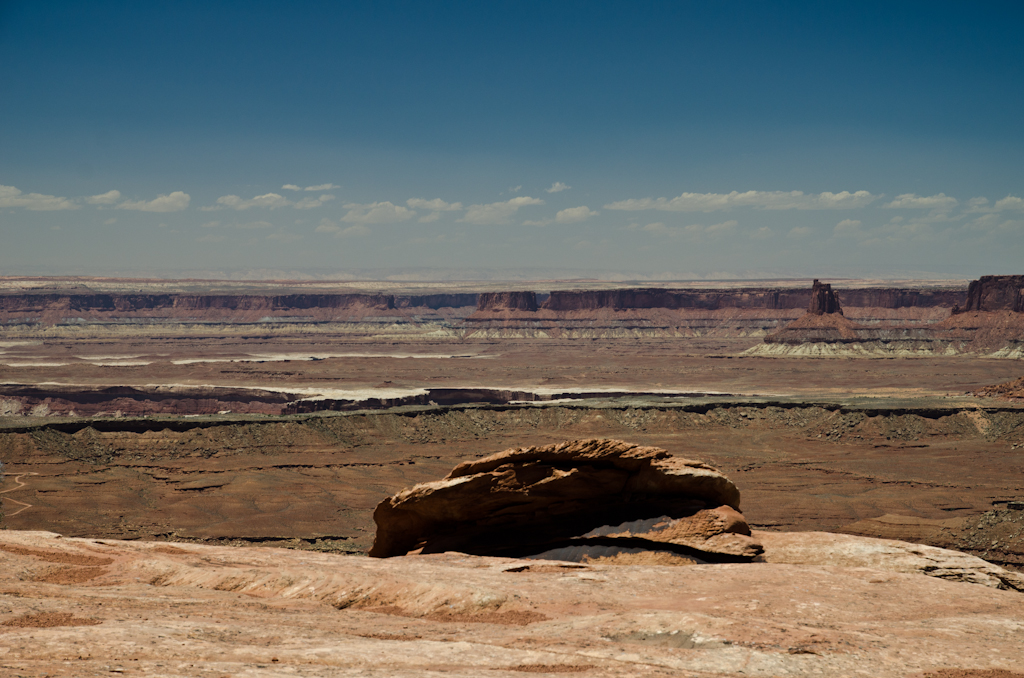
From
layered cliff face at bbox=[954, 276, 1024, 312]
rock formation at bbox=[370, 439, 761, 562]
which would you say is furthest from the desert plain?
layered cliff face at bbox=[954, 276, 1024, 312]

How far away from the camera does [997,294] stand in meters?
158

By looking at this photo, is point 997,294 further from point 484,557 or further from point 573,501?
point 484,557

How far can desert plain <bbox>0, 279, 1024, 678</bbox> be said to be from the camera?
12258 mm

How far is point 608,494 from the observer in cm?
2156

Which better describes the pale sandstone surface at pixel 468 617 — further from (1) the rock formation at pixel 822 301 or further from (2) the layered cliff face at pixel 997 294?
(2) the layered cliff face at pixel 997 294

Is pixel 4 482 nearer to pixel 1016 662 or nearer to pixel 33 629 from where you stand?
pixel 33 629

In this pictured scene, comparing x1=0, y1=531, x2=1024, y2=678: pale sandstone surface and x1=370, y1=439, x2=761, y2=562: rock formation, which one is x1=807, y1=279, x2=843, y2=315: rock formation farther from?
x1=0, y1=531, x2=1024, y2=678: pale sandstone surface

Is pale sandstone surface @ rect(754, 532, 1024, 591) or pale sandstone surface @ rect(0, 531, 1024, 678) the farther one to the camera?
pale sandstone surface @ rect(754, 532, 1024, 591)

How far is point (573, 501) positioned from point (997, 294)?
162 m

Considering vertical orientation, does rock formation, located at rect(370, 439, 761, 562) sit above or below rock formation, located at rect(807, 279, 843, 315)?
below

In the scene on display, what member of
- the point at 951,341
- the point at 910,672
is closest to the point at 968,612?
the point at 910,672

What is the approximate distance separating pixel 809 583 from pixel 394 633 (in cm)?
793

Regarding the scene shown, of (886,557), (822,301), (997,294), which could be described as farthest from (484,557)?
(997,294)

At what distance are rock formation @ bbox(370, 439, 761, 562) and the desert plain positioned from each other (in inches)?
64.2
